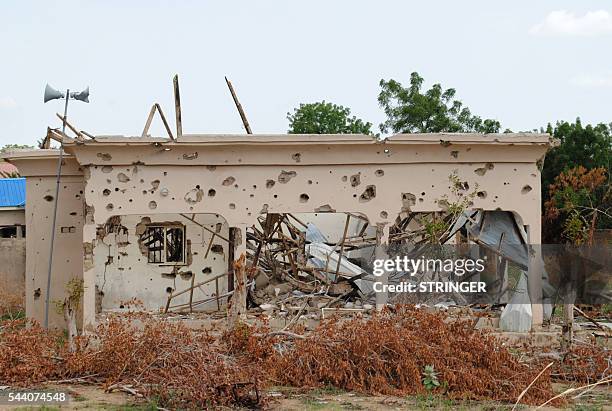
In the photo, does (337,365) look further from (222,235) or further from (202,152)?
(222,235)

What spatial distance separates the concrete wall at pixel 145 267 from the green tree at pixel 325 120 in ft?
85.6

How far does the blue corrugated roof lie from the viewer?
28.3 m

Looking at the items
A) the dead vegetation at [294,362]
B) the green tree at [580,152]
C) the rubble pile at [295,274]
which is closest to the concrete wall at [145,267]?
the rubble pile at [295,274]

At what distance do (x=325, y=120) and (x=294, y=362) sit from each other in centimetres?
3265

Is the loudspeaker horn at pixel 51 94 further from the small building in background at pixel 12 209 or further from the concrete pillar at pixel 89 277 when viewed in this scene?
the small building in background at pixel 12 209

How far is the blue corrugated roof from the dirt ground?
1856 centimetres

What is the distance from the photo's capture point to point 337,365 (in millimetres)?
10484

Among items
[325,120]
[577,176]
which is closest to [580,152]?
[577,176]

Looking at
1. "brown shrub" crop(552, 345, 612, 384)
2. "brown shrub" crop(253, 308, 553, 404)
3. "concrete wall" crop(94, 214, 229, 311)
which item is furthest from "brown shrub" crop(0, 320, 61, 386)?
"brown shrub" crop(552, 345, 612, 384)

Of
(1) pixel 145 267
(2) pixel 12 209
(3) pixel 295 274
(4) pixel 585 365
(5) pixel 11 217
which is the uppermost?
(2) pixel 12 209

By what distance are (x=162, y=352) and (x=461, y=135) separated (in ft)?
19.5

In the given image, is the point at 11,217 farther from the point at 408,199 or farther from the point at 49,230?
the point at 408,199

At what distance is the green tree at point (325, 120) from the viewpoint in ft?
139

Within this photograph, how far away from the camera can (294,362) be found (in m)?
10.8
